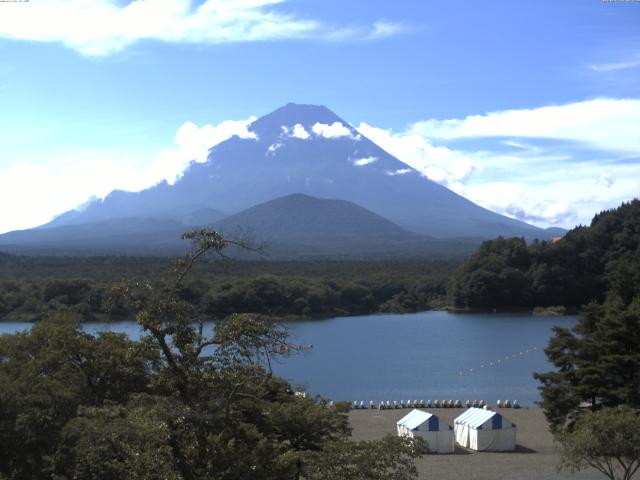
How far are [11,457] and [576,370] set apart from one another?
10875mm

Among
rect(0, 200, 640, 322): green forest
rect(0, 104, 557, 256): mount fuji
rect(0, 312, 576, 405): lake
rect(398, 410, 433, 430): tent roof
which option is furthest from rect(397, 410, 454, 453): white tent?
rect(0, 104, 557, 256): mount fuji

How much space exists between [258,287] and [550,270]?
17230 mm

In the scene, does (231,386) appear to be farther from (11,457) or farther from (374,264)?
(374,264)

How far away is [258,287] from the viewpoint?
150ft

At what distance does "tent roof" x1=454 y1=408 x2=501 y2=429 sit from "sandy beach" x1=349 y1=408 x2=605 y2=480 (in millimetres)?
530

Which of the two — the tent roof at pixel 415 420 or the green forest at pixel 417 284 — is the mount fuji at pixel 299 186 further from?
the tent roof at pixel 415 420

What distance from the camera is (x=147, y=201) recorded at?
177 m

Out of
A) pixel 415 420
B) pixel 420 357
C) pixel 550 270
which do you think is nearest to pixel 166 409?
pixel 415 420

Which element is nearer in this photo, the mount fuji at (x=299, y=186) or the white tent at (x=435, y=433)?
the white tent at (x=435, y=433)

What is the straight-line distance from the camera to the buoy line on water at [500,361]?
93.8 ft

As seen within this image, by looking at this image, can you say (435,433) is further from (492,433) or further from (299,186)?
(299,186)

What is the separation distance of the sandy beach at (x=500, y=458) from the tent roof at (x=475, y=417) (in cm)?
53

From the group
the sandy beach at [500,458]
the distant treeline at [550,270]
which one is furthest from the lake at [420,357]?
the distant treeline at [550,270]

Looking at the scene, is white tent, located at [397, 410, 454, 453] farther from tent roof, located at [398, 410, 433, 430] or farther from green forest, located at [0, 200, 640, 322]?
green forest, located at [0, 200, 640, 322]
